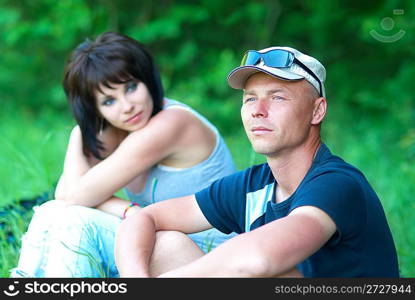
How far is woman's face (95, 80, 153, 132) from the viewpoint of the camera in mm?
3420

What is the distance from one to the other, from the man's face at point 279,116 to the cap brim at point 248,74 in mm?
41

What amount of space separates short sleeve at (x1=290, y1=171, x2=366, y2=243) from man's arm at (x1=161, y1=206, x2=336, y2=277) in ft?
0.10

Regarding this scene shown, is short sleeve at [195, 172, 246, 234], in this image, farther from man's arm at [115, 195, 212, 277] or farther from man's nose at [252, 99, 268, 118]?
man's nose at [252, 99, 268, 118]

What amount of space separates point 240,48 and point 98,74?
4.84 metres

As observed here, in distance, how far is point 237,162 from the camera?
5.55 m

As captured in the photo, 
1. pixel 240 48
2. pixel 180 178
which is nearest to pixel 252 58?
pixel 180 178

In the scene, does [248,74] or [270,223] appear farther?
[248,74]

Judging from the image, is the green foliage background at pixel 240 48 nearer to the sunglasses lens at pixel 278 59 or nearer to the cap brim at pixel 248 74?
the cap brim at pixel 248 74

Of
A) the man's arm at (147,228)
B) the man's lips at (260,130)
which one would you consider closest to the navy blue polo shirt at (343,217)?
the man's lips at (260,130)

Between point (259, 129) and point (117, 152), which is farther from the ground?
point (117, 152)

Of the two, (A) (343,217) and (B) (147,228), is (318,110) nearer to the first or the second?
(A) (343,217)

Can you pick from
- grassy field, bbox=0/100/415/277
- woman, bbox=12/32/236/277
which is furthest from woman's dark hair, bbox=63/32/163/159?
grassy field, bbox=0/100/415/277

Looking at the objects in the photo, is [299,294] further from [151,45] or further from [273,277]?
[151,45]

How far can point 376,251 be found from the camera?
94.6 inches
